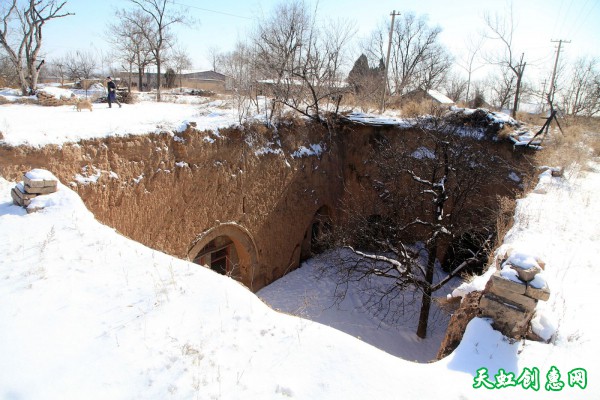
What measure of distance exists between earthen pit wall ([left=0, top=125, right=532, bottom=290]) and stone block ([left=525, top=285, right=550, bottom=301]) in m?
6.70

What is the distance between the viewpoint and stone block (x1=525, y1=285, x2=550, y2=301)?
3.08 m

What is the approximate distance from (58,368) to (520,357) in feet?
12.2

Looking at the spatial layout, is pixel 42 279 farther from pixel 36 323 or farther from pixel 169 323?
pixel 169 323

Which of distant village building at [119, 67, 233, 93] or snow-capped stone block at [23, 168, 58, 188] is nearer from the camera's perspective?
snow-capped stone block at [23, 168, 58, 188]

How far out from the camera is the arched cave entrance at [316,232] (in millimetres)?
12305

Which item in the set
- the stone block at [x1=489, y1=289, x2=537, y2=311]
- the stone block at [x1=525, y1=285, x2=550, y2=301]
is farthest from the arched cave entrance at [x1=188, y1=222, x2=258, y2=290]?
the stone block at [x1=525, y1=285, x2=550, y2=301]

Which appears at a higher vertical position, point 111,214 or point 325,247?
point 111,214

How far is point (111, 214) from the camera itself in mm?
6781

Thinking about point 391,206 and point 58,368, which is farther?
point 391,206

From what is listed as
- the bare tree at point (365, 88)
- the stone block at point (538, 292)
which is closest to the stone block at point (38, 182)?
the stone block at point (538, 292)

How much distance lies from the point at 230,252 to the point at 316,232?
12.8ft

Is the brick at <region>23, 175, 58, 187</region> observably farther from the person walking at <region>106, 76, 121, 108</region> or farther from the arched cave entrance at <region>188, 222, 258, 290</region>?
the person walking at <region>106, 76, 121, 108</region>

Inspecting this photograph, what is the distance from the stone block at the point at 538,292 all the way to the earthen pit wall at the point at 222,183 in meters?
6.70

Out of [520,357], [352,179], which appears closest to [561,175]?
[352,179]
